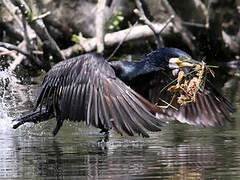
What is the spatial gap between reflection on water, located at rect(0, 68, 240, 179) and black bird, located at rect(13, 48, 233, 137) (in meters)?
0.28

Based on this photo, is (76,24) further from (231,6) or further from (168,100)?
(168,100)

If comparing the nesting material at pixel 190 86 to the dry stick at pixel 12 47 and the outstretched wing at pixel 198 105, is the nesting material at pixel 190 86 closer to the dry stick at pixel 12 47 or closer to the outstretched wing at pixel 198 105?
the outstretched wing at pixel 198 105

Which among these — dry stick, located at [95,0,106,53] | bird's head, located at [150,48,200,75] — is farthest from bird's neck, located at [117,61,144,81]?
dry stick, located at [95,0,106,53]

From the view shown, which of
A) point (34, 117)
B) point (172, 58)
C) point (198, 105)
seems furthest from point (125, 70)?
point (34, 117)

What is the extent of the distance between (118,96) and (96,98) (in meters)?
0.27

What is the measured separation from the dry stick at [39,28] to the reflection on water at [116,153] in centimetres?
449

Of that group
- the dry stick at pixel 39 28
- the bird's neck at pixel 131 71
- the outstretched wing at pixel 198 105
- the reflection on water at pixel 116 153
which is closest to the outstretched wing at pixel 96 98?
the reflection on water at pixel 116 153

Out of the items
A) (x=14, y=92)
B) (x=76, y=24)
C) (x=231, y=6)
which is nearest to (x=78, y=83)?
(x=14, y=92)

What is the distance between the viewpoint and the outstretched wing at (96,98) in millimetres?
7387

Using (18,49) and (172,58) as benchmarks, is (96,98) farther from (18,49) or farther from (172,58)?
(18,49)

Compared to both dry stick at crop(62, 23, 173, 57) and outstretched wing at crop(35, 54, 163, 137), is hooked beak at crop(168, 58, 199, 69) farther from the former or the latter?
dry stick at crop(62, 23, 173, 57)

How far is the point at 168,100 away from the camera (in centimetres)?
962

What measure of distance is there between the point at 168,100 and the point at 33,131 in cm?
197

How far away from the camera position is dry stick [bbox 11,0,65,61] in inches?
569
